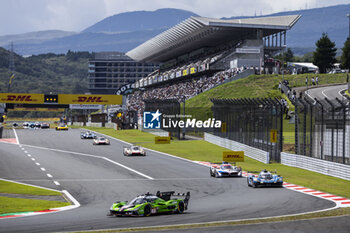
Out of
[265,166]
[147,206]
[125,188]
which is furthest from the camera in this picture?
[265,166]

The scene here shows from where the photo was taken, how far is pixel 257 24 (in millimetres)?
102812

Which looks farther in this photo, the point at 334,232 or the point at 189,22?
the point at 189,22

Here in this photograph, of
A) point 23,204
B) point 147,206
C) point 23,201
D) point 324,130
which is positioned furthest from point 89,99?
point 147,206

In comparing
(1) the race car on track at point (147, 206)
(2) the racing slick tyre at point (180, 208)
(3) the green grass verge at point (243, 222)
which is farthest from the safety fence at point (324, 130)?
(1) the race car on track at point (147, 206)

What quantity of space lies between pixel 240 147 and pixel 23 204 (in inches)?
1205

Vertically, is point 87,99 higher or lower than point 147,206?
higher

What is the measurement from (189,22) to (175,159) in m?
64.4

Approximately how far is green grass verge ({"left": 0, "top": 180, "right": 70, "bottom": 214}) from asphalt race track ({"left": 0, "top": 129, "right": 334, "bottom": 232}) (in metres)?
1.16

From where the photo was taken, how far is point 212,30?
105625 mm

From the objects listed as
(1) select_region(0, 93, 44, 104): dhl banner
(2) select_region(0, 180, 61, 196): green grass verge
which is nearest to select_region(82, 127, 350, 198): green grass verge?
(2) select_region(0, 180, 61, 196): green grass verge

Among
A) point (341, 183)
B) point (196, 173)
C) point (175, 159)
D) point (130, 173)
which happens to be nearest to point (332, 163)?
point (341, 183)

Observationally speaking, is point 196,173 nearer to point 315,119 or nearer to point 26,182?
point 315,119

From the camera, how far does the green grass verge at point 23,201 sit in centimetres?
2241

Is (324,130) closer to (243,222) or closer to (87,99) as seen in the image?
(243,222)
